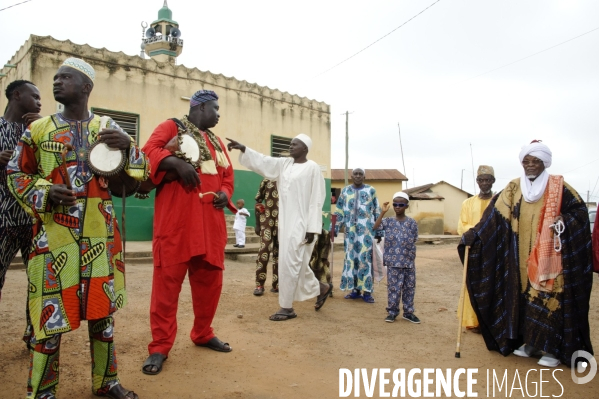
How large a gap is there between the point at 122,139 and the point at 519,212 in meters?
3.33

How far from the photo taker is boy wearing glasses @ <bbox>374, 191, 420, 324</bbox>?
5375 mm

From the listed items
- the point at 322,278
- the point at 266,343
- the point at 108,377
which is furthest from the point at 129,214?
the point at 108,377

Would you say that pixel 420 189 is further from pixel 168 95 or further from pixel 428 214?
pixel 168 95

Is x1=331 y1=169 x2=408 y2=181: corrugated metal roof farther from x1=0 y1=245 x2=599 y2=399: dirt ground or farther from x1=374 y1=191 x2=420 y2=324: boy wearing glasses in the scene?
x1=374 y1=191 x2=420 y2=324: boy wearing glasses

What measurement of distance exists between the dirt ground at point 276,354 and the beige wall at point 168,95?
6527mm

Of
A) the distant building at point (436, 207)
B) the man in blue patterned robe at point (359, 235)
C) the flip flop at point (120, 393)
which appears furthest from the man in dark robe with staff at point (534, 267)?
the distant building at point (436, 207)

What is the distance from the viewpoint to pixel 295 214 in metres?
5.13

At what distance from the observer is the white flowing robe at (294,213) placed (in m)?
5.09

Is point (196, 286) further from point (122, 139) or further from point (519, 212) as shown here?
point (519, 212)

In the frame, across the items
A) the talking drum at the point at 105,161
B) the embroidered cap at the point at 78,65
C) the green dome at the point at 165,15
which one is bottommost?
the talking drum at the point at 105,161

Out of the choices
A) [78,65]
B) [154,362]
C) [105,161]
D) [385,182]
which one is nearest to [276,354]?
[154,362]

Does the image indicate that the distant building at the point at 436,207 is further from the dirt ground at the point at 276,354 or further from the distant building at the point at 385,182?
the dirt ground at the point at 276,354

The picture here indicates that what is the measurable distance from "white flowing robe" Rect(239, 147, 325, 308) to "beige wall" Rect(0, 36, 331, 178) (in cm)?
774

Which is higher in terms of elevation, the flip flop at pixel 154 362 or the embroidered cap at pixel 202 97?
the embroidered cap at pixel 202 97
